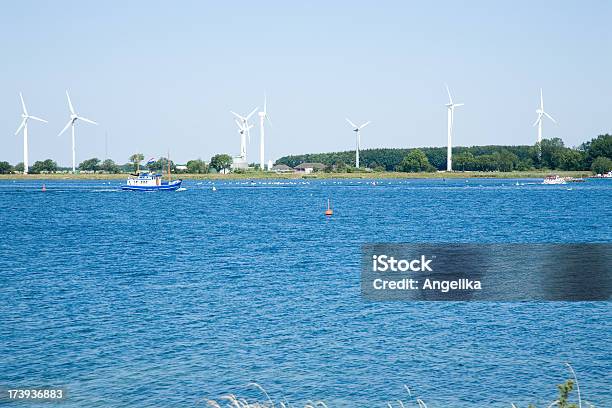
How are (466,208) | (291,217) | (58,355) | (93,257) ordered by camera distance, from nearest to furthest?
(58,355)
(93,257)
(291,217)
(466,208)

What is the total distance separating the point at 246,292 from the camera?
52188mm

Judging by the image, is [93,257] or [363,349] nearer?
[363,349]

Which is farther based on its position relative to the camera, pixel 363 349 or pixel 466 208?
pixel 466 208

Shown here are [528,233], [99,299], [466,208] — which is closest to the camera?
[99,299]

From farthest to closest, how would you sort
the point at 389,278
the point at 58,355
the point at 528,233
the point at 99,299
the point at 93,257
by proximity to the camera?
the point at 528,233 → the point at 93,257 → the point at 389,278 → the point at 99,299 → the point at 58,355

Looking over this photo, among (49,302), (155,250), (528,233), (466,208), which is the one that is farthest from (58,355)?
(466,208)

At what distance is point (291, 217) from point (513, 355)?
3896 inches

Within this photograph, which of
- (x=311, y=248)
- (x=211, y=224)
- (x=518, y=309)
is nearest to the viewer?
(x=518, y=309)

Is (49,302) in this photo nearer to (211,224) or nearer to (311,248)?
(311,248)

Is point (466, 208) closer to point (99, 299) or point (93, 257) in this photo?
point (93, 257)

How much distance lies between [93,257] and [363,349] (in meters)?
45.0

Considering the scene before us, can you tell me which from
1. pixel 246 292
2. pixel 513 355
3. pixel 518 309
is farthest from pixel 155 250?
pixel 513 355

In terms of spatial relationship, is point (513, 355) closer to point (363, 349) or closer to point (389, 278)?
point (363, 349)

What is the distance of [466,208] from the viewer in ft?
514
